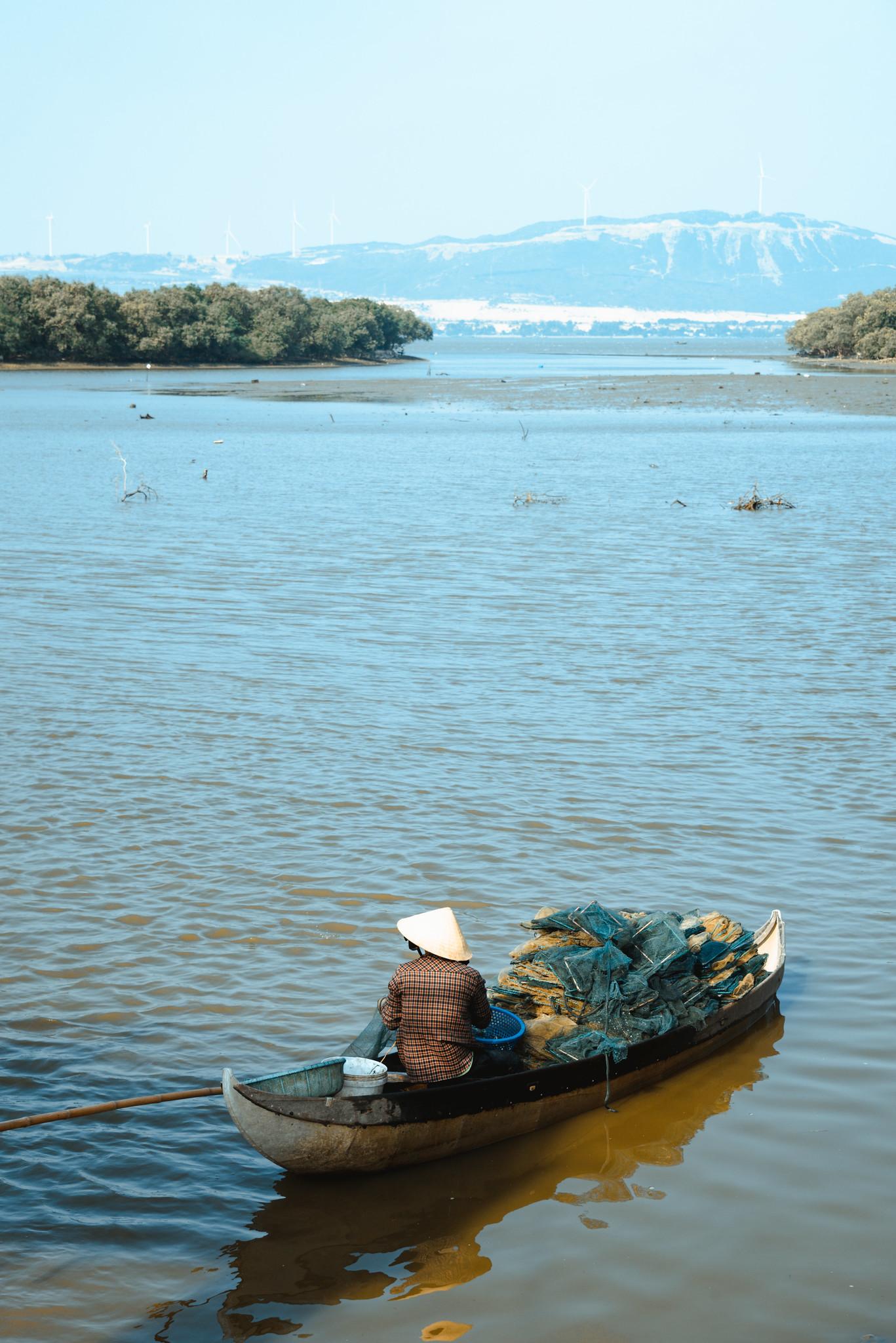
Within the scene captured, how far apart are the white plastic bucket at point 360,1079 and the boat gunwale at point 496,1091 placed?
88 mm


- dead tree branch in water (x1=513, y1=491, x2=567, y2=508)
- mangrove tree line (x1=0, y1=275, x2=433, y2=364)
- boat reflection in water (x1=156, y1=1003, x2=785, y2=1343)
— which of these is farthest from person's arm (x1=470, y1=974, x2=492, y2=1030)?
mangrove tree line (x1=0, y1=275, x2=433, y2=364)

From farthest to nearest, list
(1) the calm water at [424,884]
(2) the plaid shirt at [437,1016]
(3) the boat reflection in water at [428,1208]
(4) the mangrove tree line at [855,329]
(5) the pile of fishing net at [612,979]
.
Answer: (4) the mangrove tree line at [855,329], (5) the pile of fishing net at [612,979], (2) the plaid shirt at [437,1016], (1) the calm water at [424,884], (3) the boat reflection in water at [428,1208]

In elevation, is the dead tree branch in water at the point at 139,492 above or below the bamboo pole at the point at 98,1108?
above

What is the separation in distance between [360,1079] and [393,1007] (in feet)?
1.45

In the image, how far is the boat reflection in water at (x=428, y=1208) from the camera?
6.09 meters

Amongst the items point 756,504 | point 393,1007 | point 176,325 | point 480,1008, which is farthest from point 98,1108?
point 176,325

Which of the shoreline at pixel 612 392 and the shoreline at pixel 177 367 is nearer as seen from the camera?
the shoreline at pixel 612 392

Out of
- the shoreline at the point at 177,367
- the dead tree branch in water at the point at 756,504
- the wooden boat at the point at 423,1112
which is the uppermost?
the shoreline at the point at 177,367

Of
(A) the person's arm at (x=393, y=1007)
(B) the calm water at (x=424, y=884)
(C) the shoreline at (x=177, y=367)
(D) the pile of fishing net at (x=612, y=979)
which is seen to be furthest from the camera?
(C) the shoreline at (x=177, y=367)

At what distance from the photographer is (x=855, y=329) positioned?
388 feet

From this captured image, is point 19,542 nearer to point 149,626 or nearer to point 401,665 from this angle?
point 149,626

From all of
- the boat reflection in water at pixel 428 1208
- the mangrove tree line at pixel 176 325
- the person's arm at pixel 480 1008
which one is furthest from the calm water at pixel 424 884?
the mangrove tree line at pixel 176 325

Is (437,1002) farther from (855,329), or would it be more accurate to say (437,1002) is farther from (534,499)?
(855,329)

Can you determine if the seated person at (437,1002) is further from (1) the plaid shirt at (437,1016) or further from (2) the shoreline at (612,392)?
(2) the shoreline at (612,392)
